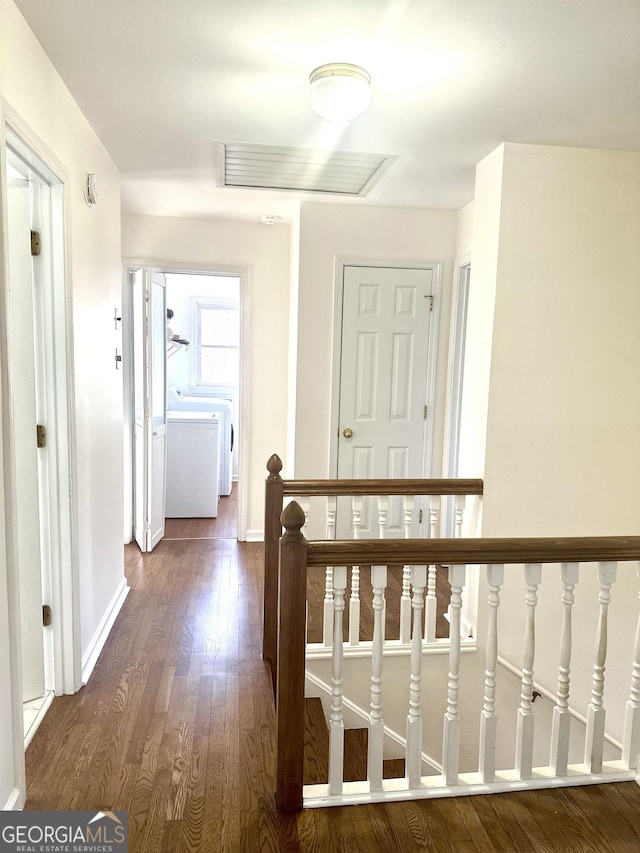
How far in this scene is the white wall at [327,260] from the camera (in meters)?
3.93

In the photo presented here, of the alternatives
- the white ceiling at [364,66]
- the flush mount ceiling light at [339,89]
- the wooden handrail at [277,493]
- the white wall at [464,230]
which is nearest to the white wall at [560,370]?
the white ceiling at [364,66]

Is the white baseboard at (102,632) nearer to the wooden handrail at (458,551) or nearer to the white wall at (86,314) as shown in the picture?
the white wall at (86,314)

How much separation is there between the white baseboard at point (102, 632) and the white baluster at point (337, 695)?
1.31 meters

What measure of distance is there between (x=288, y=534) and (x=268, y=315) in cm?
314

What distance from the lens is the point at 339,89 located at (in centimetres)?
214

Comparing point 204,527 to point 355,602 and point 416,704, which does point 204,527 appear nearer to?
point 355,602

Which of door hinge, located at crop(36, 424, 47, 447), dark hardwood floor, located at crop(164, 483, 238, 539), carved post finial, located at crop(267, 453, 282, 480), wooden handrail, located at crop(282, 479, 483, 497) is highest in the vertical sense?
door hinge, located at crop(36, 424, 47, 447)

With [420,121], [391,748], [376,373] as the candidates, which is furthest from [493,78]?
[391,748]

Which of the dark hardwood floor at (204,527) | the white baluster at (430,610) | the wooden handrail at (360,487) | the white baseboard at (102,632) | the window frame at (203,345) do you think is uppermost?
the window frame at (203,345)

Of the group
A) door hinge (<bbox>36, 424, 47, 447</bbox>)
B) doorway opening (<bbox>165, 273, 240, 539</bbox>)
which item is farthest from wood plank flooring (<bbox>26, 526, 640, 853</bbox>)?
doorway opening (<bbox>165, 273, 240, 539</bbox>)

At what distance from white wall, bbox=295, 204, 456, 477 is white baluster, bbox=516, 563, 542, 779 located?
7.88 ft

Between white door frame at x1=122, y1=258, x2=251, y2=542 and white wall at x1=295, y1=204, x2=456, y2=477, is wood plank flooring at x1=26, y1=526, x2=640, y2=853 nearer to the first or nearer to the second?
white wall at x1=295, y1=204, x2=456, y2=477

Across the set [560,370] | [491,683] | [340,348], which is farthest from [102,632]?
[560,370]

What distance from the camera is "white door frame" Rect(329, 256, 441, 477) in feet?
13.1
